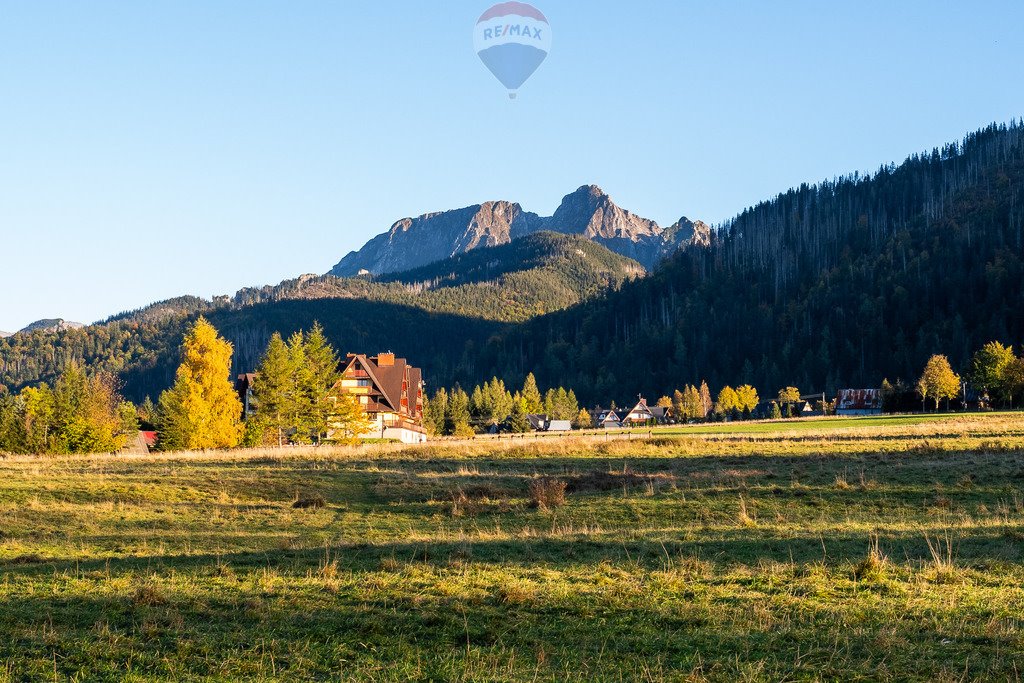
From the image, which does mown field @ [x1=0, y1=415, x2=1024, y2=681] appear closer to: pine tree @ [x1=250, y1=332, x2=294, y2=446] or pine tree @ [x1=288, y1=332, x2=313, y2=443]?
pine tree @ [x1=250, y1=332, x2=294, y2=446]

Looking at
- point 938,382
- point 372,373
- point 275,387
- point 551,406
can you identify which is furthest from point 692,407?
point 275,387

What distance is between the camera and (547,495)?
30.3 metres

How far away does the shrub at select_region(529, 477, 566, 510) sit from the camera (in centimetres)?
2920

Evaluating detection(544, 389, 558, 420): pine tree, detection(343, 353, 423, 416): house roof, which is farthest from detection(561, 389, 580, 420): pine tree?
detection(343, 353, 423, 416): house roof

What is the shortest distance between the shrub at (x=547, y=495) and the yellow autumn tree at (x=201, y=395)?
122 feet

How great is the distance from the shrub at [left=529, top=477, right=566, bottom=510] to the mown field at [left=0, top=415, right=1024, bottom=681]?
1.38 feet

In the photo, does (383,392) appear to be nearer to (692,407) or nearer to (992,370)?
(992,370)

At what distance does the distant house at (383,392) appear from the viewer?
99312mm

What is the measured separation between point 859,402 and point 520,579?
175 m

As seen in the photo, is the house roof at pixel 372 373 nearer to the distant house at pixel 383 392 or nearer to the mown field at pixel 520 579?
the distant house at pixel 383 392

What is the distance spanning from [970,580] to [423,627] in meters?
9.34

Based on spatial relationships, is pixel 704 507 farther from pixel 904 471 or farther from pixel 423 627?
pixel 423 627

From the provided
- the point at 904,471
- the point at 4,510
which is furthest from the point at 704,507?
the point at 4,510

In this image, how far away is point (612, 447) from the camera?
55.6 meters
